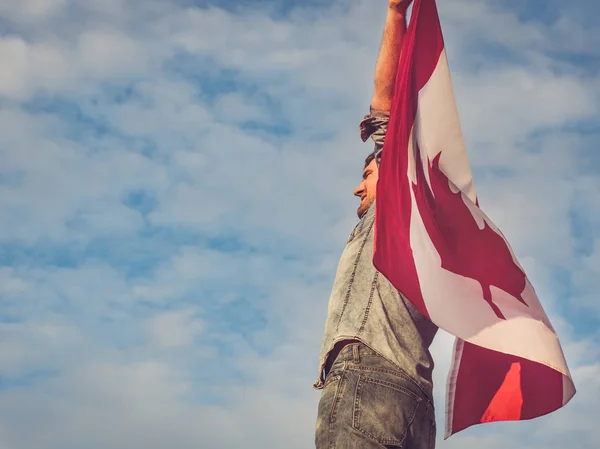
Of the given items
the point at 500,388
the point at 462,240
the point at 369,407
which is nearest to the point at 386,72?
the point at 462,240

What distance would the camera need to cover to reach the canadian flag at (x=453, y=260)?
5.23 m

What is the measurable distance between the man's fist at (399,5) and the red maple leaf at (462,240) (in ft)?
3.40

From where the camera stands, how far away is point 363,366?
502 centimetres

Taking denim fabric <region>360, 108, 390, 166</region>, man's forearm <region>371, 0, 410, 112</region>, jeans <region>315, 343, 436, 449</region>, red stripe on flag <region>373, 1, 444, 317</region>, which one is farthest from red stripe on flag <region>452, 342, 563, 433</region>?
man's forearm <region>371, 0, 410, 112</region>

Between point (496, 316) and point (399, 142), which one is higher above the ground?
point (399, 142)

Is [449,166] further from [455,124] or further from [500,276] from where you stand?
[500,276]

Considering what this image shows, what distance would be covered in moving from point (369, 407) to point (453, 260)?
1159mm

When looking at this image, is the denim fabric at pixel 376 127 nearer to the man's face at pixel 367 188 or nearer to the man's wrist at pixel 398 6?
the man's face at pixel 367 188

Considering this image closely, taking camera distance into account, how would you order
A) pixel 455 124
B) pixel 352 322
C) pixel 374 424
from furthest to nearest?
pixel 455 124
pixel 352 322
pixel 374 424

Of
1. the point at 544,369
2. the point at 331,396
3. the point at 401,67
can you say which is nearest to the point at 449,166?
the point at 401,67

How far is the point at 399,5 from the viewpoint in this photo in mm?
5969

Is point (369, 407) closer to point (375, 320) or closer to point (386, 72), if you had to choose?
point (375, 320)

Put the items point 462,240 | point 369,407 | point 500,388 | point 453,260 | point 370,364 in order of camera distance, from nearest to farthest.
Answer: point 369,407 < point 370,364 < point 453,260 < point 462,240 < point 500,388

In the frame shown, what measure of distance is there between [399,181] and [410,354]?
1.11 metres
